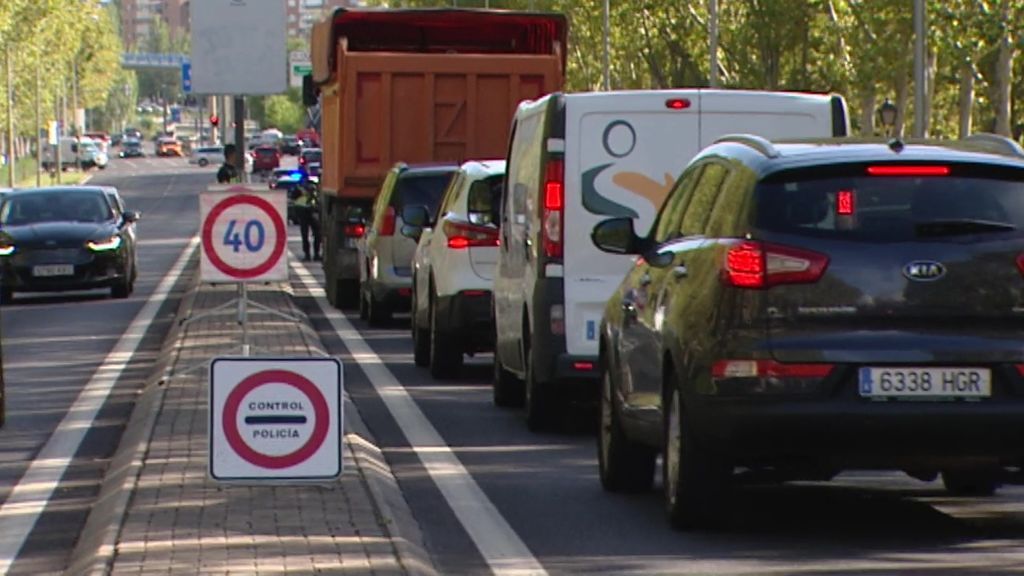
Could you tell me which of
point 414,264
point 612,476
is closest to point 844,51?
point 414,264

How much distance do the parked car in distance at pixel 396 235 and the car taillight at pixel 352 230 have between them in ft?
10.6

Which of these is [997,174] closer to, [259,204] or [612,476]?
[612,476]

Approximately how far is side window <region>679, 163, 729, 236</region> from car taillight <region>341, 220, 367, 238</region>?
19044mm

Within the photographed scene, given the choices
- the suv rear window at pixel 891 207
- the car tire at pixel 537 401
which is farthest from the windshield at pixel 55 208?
the suv rear window at pixel 891 207

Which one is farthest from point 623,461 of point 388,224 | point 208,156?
point 208,156

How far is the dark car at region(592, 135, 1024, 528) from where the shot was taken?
34.2 ft

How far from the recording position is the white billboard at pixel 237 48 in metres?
A: 24.6

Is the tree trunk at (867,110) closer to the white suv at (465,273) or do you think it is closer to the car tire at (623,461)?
the white suv at (465,273)

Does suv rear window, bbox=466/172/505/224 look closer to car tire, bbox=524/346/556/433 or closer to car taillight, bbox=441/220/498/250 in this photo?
car taillight, bbox=441/220/498/250

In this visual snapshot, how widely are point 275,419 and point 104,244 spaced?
22.9m

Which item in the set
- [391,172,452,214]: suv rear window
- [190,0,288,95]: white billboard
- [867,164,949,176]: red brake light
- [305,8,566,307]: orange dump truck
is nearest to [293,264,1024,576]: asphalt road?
[867,164,949,176]: red brake light

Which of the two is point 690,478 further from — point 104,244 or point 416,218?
point 104,244

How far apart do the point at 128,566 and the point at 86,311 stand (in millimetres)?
22022

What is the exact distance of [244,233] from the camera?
1850cm
